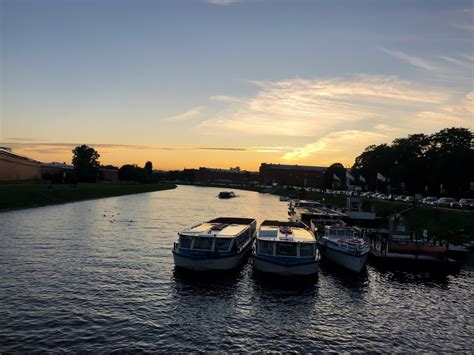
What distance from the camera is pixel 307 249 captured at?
40281 mm

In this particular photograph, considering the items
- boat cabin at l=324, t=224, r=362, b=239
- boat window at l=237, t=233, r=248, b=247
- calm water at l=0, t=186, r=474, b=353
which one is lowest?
calm water at l=0, t=186, r=474, b=353

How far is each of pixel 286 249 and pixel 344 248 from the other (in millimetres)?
8067

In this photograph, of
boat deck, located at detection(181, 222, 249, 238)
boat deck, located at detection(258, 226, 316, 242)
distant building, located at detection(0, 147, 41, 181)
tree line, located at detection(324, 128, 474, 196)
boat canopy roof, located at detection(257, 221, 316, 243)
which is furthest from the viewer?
distant building, located at detection(0, 147, 41, 181)

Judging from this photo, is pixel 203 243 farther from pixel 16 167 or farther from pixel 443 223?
pixel 16 167

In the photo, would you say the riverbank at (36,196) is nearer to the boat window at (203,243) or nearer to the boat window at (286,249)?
the boat window at (203,243)

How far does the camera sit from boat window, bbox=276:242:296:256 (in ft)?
131

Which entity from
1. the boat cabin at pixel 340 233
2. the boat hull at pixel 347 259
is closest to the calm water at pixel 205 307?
the boat hull at pixel 347 259

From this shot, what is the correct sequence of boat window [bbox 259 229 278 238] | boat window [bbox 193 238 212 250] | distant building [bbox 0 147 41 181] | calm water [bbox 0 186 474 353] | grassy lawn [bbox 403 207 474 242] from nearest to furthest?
calm water [bbox 0 186 474 353] → boat window [bbox 193 238 212 250] → boat window [bbox 259 229 278 238] → grassy lawn [bbox 403 207 474 242] → distant building [bbox 0 147 41 181]

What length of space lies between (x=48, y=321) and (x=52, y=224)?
4505 cm

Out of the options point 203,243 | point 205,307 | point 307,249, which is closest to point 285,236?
point 307,249

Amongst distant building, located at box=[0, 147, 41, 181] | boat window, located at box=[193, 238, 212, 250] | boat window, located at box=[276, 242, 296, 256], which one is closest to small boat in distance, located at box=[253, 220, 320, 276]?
boat window, located at box=[276, 242, 296, 256]

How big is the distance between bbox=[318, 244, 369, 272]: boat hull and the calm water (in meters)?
1.22

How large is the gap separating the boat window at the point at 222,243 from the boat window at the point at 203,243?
0.76m

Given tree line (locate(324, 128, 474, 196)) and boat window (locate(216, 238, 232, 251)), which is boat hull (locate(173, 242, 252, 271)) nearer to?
boat window (locate(216, 238, 232, 251))
